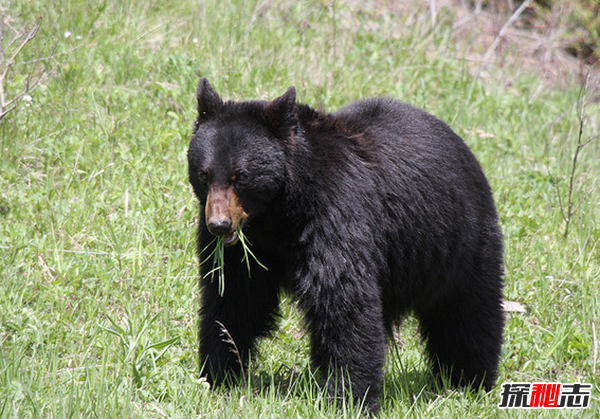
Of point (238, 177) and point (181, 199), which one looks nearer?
point (238, 177)

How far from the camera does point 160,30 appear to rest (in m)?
8.14

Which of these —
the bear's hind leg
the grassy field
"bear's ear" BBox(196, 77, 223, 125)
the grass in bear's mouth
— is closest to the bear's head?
"bear's ear" BBox(196, 77, 223, 125)

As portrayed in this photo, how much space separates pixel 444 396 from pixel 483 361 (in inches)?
16.4

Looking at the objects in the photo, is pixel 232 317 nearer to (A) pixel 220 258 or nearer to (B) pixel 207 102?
(A) pixel 220 258

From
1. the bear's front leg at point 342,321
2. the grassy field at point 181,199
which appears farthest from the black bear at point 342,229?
the grassy field at point 181,199

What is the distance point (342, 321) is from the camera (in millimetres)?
4102

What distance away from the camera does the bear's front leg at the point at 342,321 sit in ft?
13.5

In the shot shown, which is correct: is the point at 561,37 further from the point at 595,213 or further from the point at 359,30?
the point at 595,213

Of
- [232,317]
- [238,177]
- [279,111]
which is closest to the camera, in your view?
[238,177]

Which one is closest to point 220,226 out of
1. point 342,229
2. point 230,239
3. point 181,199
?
point 230,239

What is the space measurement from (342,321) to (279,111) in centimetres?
111

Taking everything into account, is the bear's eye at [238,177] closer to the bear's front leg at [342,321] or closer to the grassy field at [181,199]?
the bear's front leg at [342,321]

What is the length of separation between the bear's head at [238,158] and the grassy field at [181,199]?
950mm

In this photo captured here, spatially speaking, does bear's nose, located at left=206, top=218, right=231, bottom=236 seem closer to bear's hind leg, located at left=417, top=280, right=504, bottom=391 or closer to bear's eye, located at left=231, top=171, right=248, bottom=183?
bear's eye, located at left=231, top=171, right=248, bottom=183
